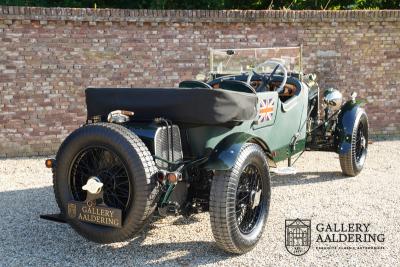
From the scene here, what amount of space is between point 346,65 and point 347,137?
3.17m

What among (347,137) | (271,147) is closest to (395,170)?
(347,137)

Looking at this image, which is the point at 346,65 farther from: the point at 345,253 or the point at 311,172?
the point at 345,253

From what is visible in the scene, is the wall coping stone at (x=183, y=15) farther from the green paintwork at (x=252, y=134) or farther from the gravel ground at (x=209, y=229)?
the green paintwork at (x=252, y=134)

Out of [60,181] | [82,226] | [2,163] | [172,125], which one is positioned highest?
[172,125]

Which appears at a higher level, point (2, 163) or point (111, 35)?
point (111, 35)

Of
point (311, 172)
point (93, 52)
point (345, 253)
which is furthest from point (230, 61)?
point (345, 253)

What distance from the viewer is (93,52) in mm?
7453

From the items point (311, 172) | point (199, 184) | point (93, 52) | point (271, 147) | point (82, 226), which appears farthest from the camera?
point (93, 52)

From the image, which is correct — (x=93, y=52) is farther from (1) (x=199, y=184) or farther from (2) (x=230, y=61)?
(1) (x=199, y=184)

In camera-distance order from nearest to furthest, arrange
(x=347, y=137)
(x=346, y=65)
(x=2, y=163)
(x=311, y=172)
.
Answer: (x=347, y=137) < (x=311, y=172) < (x=2, y=163) < (x=346, y=65)

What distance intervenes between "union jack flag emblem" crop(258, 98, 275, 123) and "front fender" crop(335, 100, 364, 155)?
149 cm

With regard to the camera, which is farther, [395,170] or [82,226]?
[395,170]

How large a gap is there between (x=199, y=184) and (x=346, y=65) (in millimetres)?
5619

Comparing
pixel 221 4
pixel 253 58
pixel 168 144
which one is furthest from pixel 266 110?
pixel 221 4
